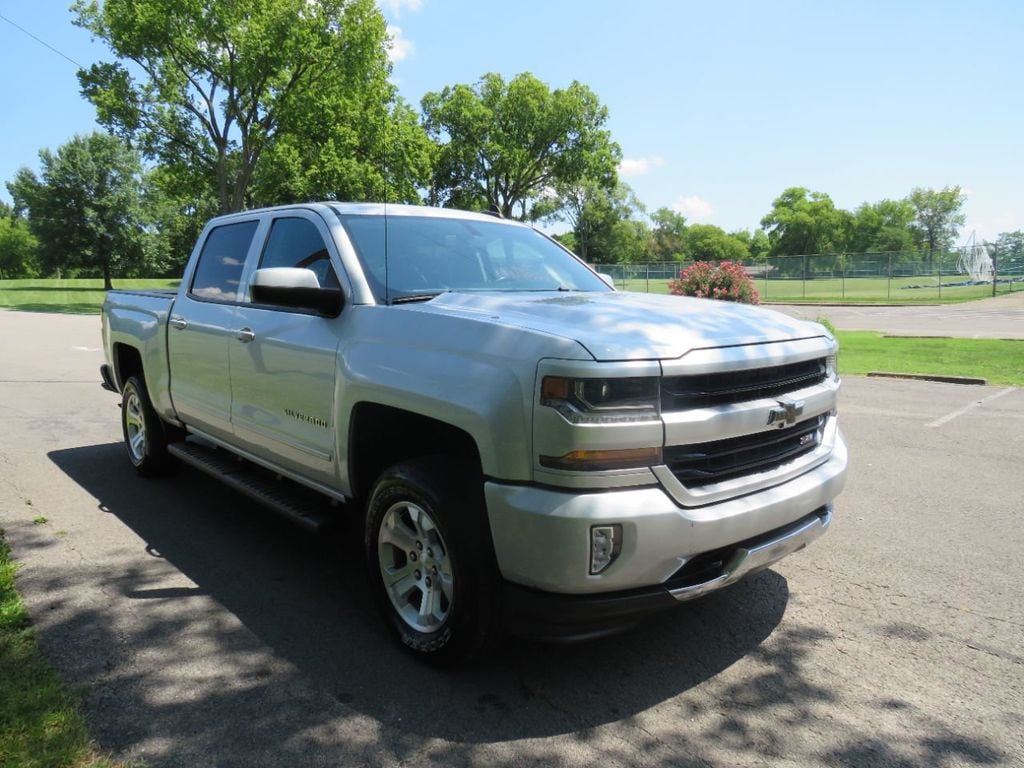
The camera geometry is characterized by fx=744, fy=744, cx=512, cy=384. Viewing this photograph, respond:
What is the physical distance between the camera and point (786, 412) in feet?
10.0

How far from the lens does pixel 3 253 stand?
344ft

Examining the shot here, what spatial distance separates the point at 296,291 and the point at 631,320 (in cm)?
154

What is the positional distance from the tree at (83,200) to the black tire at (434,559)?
55806mm

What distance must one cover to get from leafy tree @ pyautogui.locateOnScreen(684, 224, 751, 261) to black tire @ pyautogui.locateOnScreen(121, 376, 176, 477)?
130m

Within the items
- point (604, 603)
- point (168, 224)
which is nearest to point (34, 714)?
point (604, 603)

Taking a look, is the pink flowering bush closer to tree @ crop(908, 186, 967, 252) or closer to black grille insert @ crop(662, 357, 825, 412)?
black grille insert @ crop(662, 357, 825, 412)

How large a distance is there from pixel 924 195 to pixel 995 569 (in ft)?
409

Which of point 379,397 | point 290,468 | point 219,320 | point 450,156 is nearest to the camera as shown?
point 379,397

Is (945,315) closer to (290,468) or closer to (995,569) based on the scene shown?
(995,569)

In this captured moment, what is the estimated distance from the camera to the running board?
147 inches

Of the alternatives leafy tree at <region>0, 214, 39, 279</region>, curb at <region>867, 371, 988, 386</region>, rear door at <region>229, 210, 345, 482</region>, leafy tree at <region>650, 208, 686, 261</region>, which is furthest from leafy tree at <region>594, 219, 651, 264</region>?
rear door at <region>229, 210, 345, 482</region>

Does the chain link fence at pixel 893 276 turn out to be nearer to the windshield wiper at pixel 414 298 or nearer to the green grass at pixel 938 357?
the green grass at pixel 938 357

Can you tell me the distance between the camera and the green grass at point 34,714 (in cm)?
243

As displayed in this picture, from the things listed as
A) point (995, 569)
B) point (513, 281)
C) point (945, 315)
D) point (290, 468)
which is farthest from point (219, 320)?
point (945, 315)
